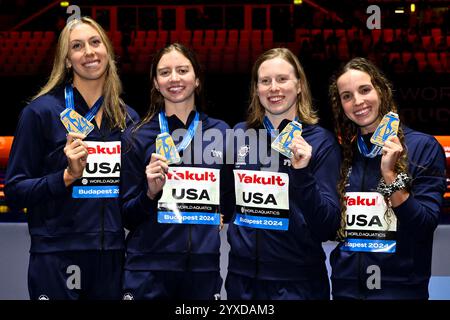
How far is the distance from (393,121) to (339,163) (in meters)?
0.30

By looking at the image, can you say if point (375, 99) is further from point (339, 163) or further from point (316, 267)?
point (316, 267)

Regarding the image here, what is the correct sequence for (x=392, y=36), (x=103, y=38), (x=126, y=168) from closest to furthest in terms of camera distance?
(x=126, y=168) < (x=103, y=38) < (x=392, y=36)

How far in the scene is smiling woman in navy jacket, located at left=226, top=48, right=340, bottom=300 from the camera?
3014 mm

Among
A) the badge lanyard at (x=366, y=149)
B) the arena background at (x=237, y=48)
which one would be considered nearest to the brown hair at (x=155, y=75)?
the badge lanyard at (x=366, y=149)

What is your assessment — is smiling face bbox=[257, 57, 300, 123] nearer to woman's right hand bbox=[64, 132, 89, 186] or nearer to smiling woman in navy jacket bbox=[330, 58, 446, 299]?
smiling woman in navy jacket bbox=[330, 58, 446, 299]

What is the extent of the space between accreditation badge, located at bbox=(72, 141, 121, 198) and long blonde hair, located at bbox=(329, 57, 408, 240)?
3.48ft

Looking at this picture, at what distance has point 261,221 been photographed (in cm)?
301

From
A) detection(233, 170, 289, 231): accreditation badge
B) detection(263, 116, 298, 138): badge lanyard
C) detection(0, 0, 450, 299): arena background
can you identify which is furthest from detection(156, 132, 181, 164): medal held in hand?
detection(0, 0, 450, 299): arena background

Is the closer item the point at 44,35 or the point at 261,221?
the point at 261,221

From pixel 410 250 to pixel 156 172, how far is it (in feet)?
3.81

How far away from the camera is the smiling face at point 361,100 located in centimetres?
312

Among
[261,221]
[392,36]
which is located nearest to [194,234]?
[261,221]

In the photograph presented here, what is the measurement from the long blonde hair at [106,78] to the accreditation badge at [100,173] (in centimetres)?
13

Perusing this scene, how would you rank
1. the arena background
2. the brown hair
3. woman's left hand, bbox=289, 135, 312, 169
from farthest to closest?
the arena background
the brown hair
woman's left hand, bbox=289, 135, 312, 169
